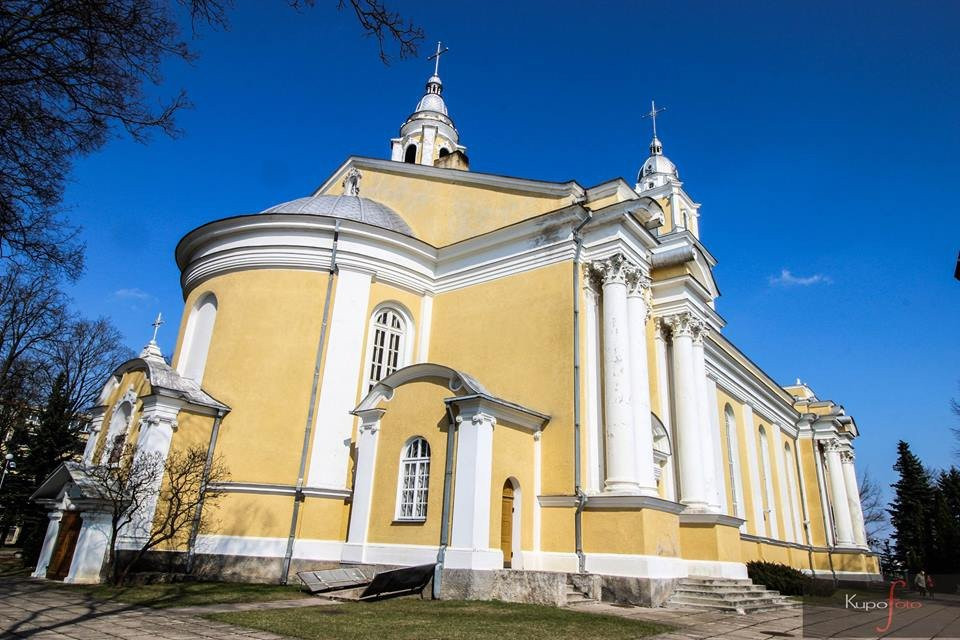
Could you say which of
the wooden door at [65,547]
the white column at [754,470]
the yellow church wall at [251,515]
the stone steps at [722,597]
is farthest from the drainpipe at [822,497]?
the wooden door at [65,547]

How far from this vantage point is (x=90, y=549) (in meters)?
12.8

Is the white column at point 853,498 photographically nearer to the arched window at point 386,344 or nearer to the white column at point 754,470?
the white column at point 754,470

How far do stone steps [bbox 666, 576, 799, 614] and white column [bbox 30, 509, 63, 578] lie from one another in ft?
45.1

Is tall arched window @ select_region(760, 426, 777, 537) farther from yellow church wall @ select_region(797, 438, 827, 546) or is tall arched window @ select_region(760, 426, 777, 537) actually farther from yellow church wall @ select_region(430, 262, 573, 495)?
yellow church wall @ select_region(430, 262, 573, 495)

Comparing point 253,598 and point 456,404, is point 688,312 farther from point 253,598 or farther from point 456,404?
point 253,598

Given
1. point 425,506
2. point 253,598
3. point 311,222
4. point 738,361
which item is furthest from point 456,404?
point 738,361

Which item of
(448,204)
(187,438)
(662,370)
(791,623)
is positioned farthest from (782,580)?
(187,438)

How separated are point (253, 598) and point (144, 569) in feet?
12.1

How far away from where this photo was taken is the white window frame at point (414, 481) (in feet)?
42.5

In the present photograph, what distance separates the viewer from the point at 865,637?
9.16 metres

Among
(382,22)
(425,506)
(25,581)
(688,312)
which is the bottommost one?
(25,581)

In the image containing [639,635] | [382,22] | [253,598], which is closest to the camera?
[382,22]

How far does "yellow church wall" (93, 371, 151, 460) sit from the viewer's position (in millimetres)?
14727

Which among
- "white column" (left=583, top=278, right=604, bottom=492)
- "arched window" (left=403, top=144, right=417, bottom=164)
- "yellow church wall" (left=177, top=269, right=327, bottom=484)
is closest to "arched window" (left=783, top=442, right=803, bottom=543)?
"white column" (left=583, top=278, right=604, bottom=492)
